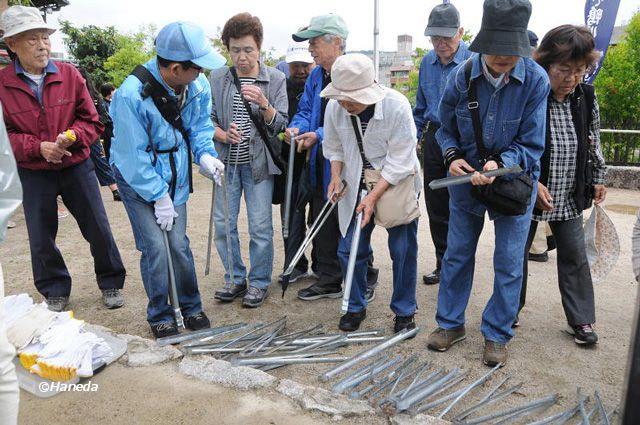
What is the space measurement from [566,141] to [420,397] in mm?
1873

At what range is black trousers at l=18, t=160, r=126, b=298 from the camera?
12.9 ft

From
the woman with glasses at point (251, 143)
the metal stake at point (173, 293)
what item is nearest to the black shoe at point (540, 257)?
the woman with glasses at point (251, 143)

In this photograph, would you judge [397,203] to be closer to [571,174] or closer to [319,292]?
[571,174]

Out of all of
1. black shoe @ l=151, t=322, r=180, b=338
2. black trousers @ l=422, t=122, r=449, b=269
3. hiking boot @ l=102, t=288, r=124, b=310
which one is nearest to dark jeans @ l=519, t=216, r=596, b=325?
black trousers @ l=422, t=122, r=449, b=269

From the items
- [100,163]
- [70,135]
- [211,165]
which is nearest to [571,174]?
[211,165]

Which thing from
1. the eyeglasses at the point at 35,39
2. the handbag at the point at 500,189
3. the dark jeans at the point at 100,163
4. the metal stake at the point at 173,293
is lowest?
the metal stake at the point at 173,293

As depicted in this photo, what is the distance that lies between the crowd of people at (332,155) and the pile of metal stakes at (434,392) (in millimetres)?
305

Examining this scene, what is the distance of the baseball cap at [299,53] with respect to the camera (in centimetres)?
452

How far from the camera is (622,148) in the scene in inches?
386

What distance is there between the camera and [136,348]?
306 cm

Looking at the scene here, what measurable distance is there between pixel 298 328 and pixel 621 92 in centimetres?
921

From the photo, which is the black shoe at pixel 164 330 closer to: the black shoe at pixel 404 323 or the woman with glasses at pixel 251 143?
the woman with glasses at pixel 251 143

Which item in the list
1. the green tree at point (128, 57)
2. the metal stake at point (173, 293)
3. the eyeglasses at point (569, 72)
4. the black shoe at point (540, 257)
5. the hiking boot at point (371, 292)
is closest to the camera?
the eyeglasses at point (569, 72)

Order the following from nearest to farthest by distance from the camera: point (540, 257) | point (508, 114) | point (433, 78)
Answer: point (508, 114), point (433, 78), point (540, 257)
